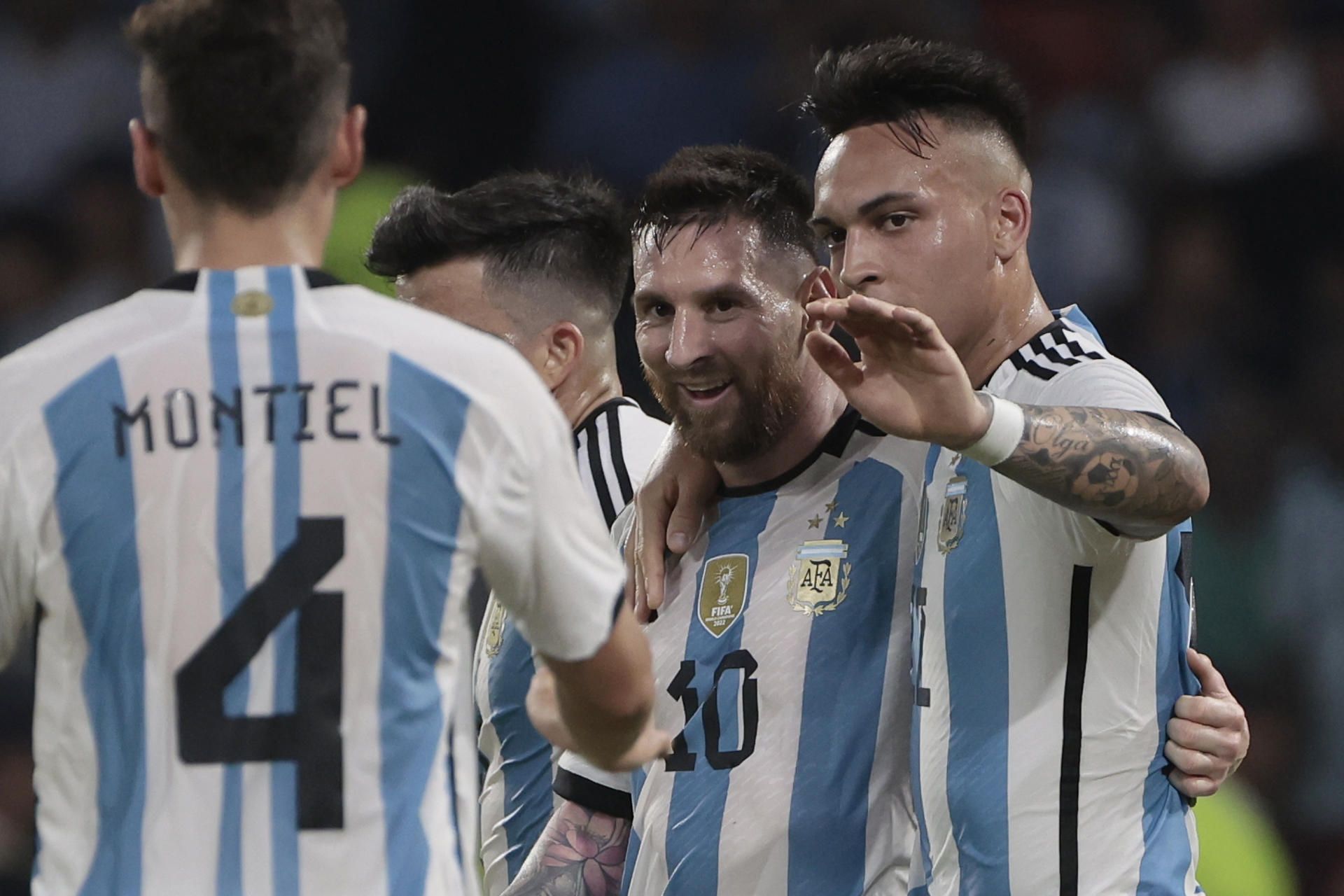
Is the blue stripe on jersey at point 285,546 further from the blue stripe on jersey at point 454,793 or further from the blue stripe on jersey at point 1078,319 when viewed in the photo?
the blue stripe on jersey at point 1078,319

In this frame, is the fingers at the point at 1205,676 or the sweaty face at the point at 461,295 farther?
the sweaty face at the point at 461,295

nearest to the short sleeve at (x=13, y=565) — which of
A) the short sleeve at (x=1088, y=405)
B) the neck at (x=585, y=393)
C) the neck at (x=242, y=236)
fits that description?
the neck at (x=242, y=236)

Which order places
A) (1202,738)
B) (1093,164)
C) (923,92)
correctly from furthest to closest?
(1093,164)
(923,92)
(1202,738)

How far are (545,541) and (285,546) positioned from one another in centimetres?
30

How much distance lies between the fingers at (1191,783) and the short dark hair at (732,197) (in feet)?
4.47

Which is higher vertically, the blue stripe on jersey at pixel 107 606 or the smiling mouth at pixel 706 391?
the smiling mouth at pixel 706 391

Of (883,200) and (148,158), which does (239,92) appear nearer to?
(148,158)

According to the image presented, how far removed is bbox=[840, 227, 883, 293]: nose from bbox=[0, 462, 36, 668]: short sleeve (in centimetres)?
159

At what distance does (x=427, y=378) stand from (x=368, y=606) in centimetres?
27

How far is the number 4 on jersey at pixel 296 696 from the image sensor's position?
192cm

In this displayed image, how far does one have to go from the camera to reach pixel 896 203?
10.0ft

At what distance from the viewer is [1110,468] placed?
8.04 feet

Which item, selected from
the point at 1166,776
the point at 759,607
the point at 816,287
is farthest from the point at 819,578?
the point at 1166,776

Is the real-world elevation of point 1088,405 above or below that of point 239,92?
below
